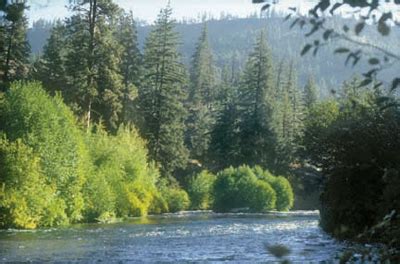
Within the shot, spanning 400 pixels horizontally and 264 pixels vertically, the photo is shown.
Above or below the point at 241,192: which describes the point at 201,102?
above

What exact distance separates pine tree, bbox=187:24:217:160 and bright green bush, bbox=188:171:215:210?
Result: 2249 cm

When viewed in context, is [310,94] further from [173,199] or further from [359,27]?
[359,27]

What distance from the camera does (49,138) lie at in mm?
27531

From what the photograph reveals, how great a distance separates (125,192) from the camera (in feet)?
120

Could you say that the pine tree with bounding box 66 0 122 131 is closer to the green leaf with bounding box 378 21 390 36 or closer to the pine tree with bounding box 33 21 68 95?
the pine tree with bounding box 33 21 68 95

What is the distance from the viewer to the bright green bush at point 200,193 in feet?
172

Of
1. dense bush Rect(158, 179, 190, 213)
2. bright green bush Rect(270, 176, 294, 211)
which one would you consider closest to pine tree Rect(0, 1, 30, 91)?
dense bush Rect(158, 179, 190, 213)

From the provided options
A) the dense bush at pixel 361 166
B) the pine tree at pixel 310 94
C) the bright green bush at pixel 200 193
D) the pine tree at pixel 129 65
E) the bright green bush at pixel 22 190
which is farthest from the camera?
the pine tree at pixel 310 94

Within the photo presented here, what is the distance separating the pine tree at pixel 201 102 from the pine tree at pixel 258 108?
6893mm

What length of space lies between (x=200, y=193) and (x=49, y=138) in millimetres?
26224

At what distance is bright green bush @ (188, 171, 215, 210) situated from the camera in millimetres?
52469

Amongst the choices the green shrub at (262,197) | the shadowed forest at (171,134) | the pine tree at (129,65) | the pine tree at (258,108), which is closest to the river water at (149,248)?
the shadowed forest at (171,134)

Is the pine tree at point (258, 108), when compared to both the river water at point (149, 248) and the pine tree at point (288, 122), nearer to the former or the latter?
the pine tree at point (288, 122)

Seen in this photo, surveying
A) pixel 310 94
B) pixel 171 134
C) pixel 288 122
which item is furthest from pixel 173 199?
pixel 310 94
